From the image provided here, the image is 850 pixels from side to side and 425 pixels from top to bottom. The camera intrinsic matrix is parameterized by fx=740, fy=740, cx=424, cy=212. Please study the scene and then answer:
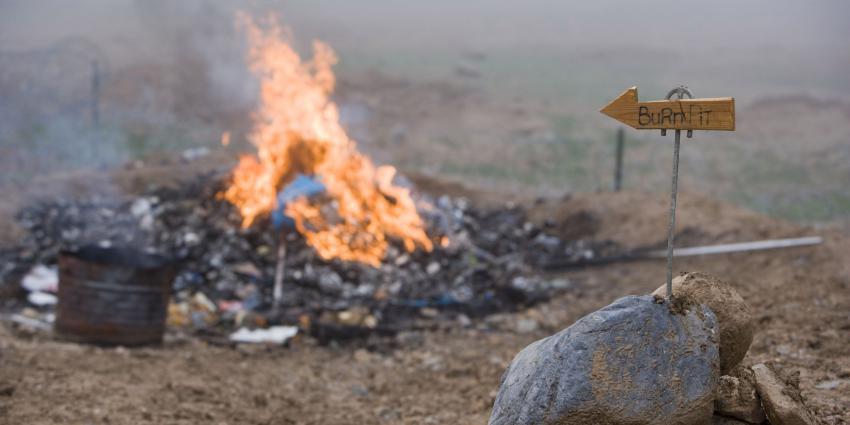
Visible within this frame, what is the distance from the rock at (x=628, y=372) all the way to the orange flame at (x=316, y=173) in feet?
22.1

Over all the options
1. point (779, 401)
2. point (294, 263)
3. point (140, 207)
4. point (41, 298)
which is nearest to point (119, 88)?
point (140, 207)

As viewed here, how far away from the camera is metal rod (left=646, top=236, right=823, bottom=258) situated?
917 centimetres

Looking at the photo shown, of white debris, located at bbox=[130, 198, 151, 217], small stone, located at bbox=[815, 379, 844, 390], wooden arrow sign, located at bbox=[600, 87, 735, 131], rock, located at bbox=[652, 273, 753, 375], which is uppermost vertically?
wooden arrow sign, located at bbox=[600, 87, 735, 131]

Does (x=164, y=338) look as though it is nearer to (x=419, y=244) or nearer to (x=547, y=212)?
(x=419, y=244)

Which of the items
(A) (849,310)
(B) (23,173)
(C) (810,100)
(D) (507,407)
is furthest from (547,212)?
(C) (810,100)

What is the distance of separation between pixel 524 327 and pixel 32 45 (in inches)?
1025

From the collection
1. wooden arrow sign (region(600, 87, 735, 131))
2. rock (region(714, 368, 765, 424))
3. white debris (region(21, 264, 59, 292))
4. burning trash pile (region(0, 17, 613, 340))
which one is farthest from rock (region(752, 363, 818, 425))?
white debris (region(21, 264, 59, 292))

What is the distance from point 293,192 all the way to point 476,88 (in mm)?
20526

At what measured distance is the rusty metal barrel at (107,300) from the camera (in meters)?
7.32

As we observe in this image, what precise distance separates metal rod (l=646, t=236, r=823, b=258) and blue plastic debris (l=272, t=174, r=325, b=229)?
5025 mm

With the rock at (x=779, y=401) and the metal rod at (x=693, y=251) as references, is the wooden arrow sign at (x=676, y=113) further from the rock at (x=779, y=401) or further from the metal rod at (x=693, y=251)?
the metal rod at (x=693, y=251)

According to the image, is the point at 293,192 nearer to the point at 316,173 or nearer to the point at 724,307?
the point at 316,173

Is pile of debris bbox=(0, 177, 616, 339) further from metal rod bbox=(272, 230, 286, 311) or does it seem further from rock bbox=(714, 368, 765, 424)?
rock bbox=(714, 368, 765, 424)

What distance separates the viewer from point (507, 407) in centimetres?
377
